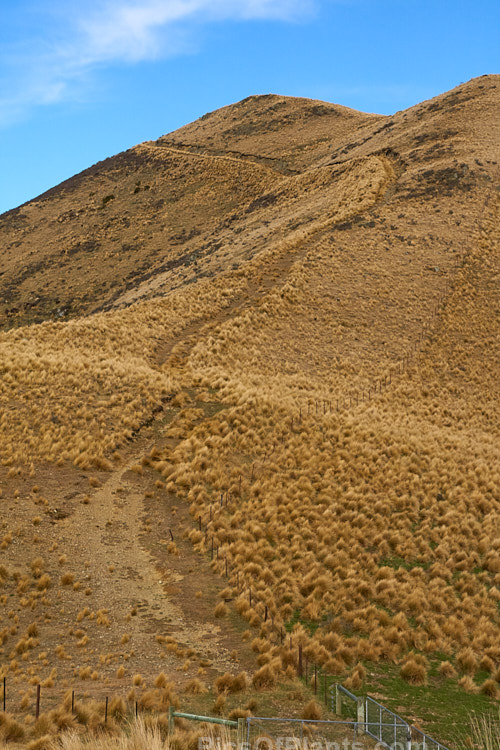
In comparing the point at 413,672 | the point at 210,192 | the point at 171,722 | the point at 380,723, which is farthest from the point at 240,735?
the point at 210,192

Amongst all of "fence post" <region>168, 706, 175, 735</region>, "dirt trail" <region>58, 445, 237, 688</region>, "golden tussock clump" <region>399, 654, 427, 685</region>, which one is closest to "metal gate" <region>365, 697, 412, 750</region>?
"golden tussock clump" <region>399, 654, 427, 685</region>

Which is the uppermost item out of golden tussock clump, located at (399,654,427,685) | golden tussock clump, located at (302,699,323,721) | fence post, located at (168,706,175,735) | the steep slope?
the steep slope

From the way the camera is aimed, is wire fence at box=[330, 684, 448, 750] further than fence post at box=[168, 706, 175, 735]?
Yes

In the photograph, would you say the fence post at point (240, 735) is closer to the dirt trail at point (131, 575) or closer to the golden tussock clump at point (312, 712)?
the golden tussock clump at point (312, 712)

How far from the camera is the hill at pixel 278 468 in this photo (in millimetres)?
12875

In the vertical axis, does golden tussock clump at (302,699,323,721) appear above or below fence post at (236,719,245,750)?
below

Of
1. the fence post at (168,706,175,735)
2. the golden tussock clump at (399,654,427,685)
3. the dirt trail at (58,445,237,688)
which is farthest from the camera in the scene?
the dirt trail at (58,445,237,688)

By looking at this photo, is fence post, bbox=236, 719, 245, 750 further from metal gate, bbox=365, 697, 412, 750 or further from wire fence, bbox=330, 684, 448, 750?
metal gate, bbox=365, 697, 412, 750

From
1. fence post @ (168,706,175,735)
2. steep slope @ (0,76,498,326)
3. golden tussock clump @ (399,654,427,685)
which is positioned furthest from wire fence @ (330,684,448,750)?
steep slope @ (0,76,498,326)

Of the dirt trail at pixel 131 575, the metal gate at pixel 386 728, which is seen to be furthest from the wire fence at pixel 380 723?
the dirt trail at pixel 131 575

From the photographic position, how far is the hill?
1288cm

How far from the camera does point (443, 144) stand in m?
65.9

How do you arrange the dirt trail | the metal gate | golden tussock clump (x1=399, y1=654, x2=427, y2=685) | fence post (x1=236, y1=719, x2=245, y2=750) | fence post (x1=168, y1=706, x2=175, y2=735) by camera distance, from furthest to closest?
the dirt trail → golden tussock clump (x1=399, y1=654, x2=427, y2=685) → the metal gate → fence post (x1=168, y1=706, x2=175, y2=735) → fence post (x1=236, y1=719, x2=245, y2=750)

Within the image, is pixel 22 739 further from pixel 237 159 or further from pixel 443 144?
pixel 237 159
